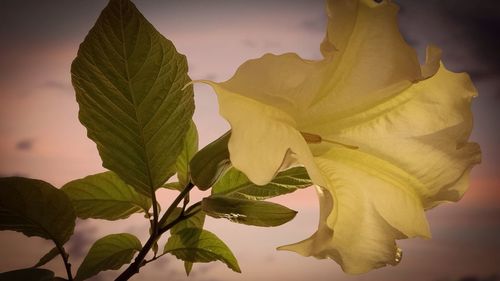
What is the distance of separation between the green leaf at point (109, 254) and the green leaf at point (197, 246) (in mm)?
39

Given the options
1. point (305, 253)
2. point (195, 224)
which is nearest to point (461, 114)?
point (305, 253)

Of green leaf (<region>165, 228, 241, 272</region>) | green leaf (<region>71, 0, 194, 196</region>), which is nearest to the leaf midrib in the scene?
green leaf (<region>71, 0, 194, 196</region>)

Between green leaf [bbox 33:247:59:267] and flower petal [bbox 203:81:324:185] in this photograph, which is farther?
green leaf [bbox 33:247:59:267]

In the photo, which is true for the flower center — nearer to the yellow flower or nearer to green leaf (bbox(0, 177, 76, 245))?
the yellow flower

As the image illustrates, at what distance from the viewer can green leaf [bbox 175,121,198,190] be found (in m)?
0.48

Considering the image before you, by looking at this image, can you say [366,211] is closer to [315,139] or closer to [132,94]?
[315,139]

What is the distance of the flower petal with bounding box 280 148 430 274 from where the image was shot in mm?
371

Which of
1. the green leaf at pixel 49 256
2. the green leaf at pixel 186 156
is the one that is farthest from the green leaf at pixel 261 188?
the green leaf at pixel 49 256

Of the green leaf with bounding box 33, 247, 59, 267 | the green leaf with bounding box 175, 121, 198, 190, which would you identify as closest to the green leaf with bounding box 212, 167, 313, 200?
the green leaf with bounding box 175, 121, 198, 190

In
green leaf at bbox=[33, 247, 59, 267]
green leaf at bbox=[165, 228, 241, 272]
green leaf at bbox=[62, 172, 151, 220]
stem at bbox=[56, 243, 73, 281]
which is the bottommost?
green leaf at bbox=[165, 228, 241, 272]

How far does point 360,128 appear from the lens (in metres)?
0.42

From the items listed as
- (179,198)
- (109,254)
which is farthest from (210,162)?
(109,254)

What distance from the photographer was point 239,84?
309mm

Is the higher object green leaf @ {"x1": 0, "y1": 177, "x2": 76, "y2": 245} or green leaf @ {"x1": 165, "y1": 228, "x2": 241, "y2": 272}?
green leaf @ {"x1": 0, "y1": 177, "x2": 76, "y2": 245}
